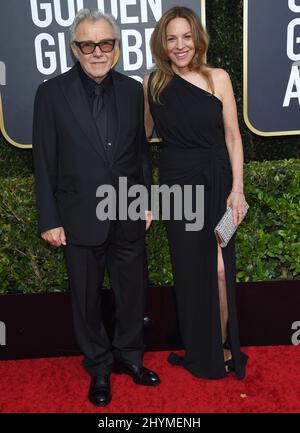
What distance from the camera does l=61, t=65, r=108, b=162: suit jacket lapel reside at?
2436 mm

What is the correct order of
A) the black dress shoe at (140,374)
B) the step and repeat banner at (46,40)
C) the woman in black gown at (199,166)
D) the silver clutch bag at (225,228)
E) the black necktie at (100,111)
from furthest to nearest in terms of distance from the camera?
1. the step and repeat banner at (46,40)
2. the black dress shoe at (140,374)
3. the silver clutch bag at (225,228)
4. the woman in black gown at (199,166)
5. the black necktie at (100,111)

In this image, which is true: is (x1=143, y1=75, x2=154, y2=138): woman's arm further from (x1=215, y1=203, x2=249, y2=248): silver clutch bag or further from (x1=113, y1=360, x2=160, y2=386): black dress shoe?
(x1=113, y1=360, x2=160, y2=386): black dress shoe

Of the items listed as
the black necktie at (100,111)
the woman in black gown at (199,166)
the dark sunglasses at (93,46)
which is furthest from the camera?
the woman in black gown at (199,166)

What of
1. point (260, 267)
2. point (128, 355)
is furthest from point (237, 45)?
point (128, 355)

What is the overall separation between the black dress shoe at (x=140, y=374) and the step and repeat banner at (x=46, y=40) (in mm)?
1852

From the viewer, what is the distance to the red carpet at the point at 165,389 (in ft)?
9.09

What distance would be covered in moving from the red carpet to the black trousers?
0.20 meters

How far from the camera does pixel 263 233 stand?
3236 mm

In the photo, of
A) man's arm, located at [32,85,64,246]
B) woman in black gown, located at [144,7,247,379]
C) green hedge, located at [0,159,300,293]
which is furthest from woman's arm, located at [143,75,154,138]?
green hedge, located at [0,159,300,293]

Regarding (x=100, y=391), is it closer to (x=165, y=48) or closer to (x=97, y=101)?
(x=97, y=101)

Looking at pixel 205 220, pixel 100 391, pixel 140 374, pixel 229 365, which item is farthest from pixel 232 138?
pixel 100 391

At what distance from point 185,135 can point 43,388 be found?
1.77 metres

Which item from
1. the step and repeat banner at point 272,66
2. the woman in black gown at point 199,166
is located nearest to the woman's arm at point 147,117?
the woman in black gown at point 199,166

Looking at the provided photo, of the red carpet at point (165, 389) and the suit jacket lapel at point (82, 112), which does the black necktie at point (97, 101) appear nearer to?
the suit jacket lapel at point (82, 112)
